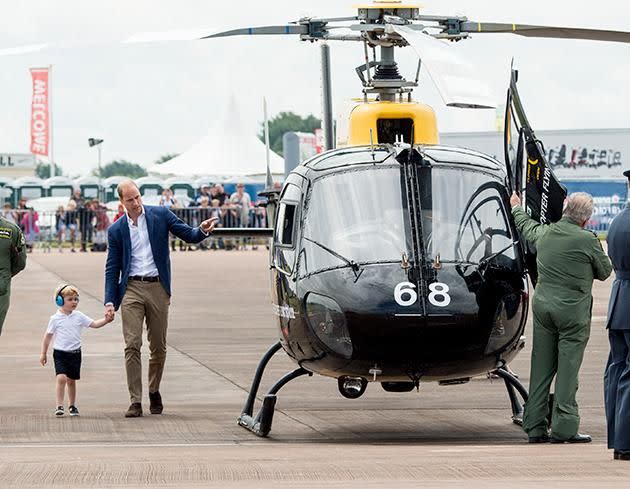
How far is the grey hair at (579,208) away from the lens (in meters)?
9.73

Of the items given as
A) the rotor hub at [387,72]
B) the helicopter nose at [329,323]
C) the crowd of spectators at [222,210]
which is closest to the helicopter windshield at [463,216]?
the helicopter nose at [329,323]

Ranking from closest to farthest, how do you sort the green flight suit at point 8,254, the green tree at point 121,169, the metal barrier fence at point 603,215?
the green flight suit at point 8,254 → the metal barrier fence at point 603,215 → the green tree at point 121,169

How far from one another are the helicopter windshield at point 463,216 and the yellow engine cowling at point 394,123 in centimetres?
108

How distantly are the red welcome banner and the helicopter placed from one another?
7313 centimetres

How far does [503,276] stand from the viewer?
388 inches

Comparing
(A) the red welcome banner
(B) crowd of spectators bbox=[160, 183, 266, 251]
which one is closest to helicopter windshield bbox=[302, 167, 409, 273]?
(B) crowd of spectators bbox=[160, 183, 266, 251]

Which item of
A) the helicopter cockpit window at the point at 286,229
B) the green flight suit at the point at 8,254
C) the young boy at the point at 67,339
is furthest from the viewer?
the green flight suit at the point at 8,254

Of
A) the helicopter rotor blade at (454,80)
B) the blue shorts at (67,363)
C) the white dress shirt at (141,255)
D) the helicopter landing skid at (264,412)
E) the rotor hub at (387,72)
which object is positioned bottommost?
the helicopter landing skid at (264,412)

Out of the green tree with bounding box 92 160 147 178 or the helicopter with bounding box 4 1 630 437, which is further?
the green tree with bounding box 92 160 147 178

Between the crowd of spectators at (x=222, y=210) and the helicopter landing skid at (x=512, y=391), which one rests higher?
the crowd of spectators at (x=222, y=210)

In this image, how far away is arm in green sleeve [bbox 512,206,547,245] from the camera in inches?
389

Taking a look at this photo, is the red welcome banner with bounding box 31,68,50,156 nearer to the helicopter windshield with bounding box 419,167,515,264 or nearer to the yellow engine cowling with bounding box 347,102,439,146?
the yellow engine cowling with bounding box 347,102,439,146

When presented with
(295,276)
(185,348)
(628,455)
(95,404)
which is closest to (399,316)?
(295,276)

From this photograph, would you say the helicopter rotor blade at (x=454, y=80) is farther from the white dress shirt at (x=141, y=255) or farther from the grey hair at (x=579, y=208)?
the white dress shirt at (x=141, y=255)
